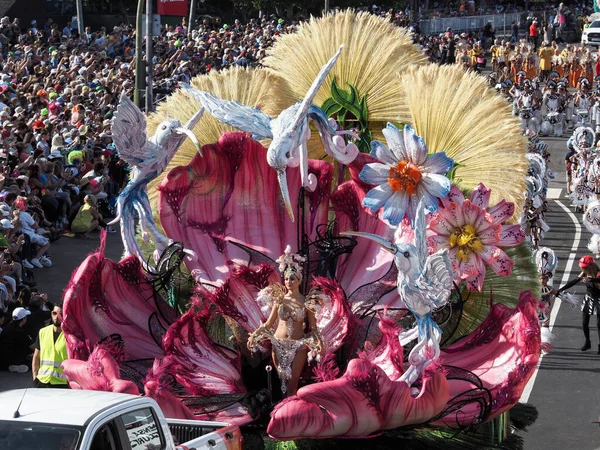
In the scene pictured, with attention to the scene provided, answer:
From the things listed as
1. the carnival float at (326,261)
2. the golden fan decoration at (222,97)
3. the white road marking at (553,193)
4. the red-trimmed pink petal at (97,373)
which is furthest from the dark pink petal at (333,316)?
the white road marking at (553,193)

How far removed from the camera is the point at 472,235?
10.6m

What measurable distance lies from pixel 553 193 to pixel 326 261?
18.9 meters

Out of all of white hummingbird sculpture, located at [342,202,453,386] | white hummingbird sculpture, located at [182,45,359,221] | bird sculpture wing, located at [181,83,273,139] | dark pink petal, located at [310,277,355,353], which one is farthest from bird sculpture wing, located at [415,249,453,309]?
bird sculpture wing, located at [181,83,273,139]

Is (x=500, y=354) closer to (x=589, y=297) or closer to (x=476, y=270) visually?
(x=476, y=270)

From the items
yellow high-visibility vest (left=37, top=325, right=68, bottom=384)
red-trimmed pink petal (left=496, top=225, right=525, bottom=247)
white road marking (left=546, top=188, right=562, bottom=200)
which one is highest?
red-trimmed pink petal (left=496, top=225, right=525, bottom=247)

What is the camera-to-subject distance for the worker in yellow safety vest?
35.7 feet

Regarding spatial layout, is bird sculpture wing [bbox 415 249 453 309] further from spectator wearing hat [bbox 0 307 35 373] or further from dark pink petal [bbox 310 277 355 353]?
spectator wearing hat [bbox 0 307 35 373]

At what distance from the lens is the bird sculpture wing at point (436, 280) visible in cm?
973

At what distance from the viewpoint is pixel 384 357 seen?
10289mm

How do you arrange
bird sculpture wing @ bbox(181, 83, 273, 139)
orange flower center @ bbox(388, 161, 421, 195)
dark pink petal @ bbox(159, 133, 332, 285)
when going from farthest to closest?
dark pink petal @ bbox(159, 133, 332, 285) < bird sculpture wing @ bbox(181, 83, 273, 139) < orange flower center @ bbox(388, 161, 421, 195)

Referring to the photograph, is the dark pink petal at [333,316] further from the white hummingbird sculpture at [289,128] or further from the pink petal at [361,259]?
the white hummingbird sculpture at [289,128]

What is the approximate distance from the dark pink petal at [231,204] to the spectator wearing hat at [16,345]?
227 cm

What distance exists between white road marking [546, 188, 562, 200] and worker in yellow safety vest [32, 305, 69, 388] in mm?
19280

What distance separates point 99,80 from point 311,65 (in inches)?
643
